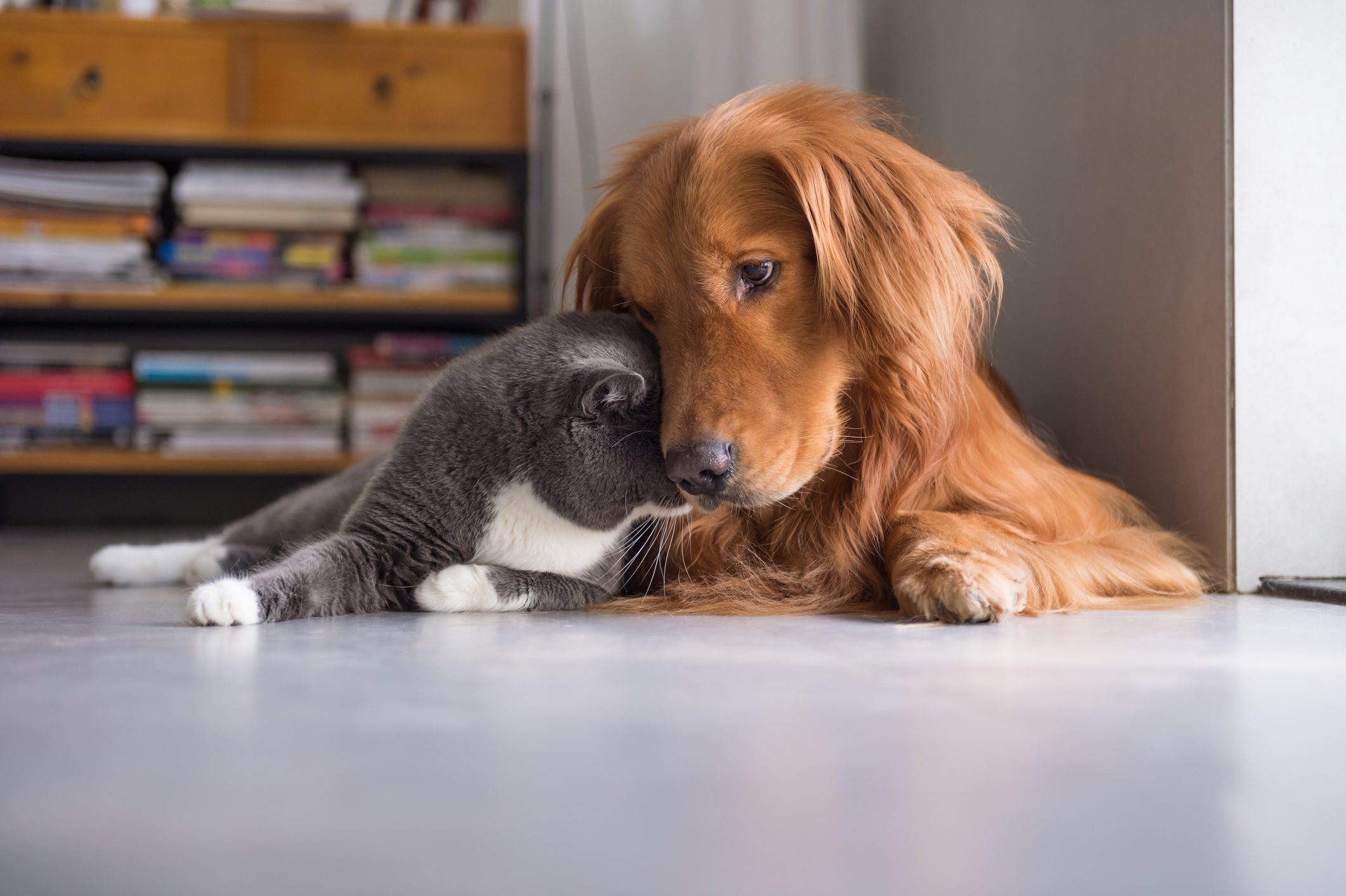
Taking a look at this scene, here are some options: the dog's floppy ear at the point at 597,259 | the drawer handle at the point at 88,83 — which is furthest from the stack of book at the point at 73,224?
the dog's floppy ear at the point at 597,259

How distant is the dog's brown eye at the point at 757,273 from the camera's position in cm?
130

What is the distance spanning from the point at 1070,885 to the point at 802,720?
0.27 metres

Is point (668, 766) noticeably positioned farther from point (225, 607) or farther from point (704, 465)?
point (225, 607)

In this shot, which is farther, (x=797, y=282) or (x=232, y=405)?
(x=232, y=405)

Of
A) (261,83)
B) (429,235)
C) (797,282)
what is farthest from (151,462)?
(797,282)

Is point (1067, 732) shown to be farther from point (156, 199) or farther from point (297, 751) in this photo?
point (156, 199)

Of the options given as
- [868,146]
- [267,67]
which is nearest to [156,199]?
[267,67]

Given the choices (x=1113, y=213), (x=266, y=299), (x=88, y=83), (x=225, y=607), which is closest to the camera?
(x=225, y=607)

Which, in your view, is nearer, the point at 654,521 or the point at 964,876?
the point at 964,876

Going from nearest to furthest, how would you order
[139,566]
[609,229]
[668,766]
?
[668,766] → [609,229] → [139,566]

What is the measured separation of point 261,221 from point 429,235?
509mm

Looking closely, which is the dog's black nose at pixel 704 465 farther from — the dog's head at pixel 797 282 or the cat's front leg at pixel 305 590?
the cat's front leg at pixel 305 590

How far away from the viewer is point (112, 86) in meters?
3.24

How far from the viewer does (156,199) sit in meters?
3.29
